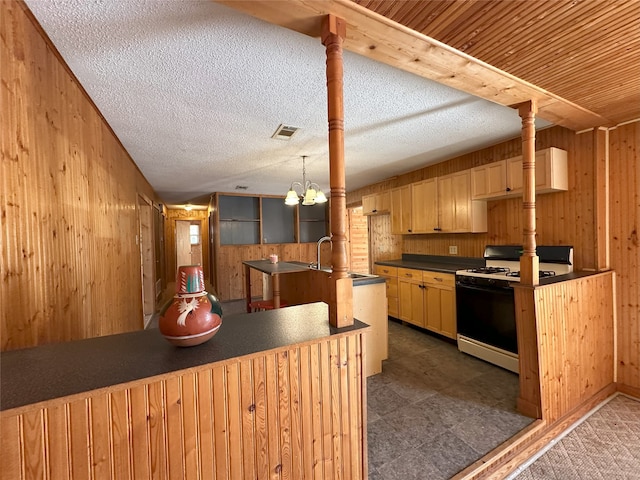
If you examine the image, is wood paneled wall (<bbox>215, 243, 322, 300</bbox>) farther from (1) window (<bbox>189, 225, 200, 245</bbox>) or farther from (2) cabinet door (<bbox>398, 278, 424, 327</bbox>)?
(1) window (<bbox>189, 225, 200, 245</bbox>)

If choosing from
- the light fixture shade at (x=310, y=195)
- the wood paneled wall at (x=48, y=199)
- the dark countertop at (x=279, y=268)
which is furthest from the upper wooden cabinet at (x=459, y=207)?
the wood paneled wall at (x=48, y=199)

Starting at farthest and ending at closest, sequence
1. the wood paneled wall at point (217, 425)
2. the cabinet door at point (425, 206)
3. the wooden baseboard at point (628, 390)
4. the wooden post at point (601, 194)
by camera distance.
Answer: the cabinet door at point (425, 206) < the wooden post at point (601, 194) < the wooden baseboard at point (628, 390) < the wood paneled wall at point (217, 425)

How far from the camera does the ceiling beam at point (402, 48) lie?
1128mm

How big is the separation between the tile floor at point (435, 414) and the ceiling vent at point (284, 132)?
2.48m

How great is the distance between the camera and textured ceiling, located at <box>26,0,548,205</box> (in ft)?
4.43

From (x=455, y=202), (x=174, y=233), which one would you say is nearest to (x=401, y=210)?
(x=455, y=202)

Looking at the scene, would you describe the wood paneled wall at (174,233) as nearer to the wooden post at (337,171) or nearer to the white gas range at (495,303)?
the white gas range at (495,303)

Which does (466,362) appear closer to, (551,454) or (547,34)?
(551,454)

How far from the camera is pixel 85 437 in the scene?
2.55 ft

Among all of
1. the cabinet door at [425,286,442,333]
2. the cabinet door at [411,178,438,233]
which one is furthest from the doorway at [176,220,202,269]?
the cabinet door at [425,286,442,333]

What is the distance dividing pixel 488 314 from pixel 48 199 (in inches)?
136

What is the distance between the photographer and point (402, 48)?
1.38m

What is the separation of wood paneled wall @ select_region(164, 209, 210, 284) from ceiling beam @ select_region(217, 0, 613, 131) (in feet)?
25.2

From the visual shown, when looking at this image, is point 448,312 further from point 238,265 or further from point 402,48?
point 238,265
